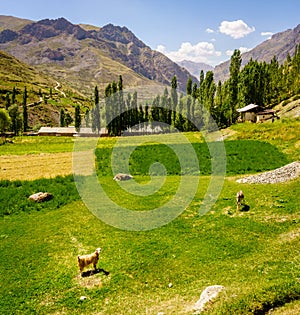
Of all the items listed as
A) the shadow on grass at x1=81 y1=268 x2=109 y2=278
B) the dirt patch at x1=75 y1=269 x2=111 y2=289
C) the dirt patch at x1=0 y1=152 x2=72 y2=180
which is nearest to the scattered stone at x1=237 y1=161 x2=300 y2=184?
the shadow on grass at x1=81 y1=268 x2=109 y2=278

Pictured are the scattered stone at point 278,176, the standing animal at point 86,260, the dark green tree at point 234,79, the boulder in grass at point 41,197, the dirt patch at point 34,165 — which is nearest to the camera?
the standing animal at point 86,260

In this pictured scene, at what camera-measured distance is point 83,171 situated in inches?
1866

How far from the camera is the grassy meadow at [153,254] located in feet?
47.3

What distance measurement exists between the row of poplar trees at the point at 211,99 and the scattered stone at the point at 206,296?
312ft

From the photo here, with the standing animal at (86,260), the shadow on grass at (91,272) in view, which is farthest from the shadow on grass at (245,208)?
the standing animal at (86,260)

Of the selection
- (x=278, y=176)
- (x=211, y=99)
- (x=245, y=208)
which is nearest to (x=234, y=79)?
(x=211, y=99)

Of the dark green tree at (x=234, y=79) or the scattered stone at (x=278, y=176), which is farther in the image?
the dark green tree at (x=234, y=79)

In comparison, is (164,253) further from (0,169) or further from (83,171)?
(0,169)

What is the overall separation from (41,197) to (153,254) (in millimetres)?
17235

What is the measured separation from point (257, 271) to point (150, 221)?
1097 centimetres

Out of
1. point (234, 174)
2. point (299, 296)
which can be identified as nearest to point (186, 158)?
point (234, 174)

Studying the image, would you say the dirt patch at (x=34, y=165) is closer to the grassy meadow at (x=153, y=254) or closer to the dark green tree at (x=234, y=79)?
the grassy meadow at (x=153, y=254)

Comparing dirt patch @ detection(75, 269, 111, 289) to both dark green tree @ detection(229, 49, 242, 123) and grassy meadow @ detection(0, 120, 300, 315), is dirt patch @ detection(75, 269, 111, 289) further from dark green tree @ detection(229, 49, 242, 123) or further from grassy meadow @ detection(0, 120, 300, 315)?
dark green tree @ detection(229, 49, 242, 123)

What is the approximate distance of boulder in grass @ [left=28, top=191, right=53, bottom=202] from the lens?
31.8 metres
